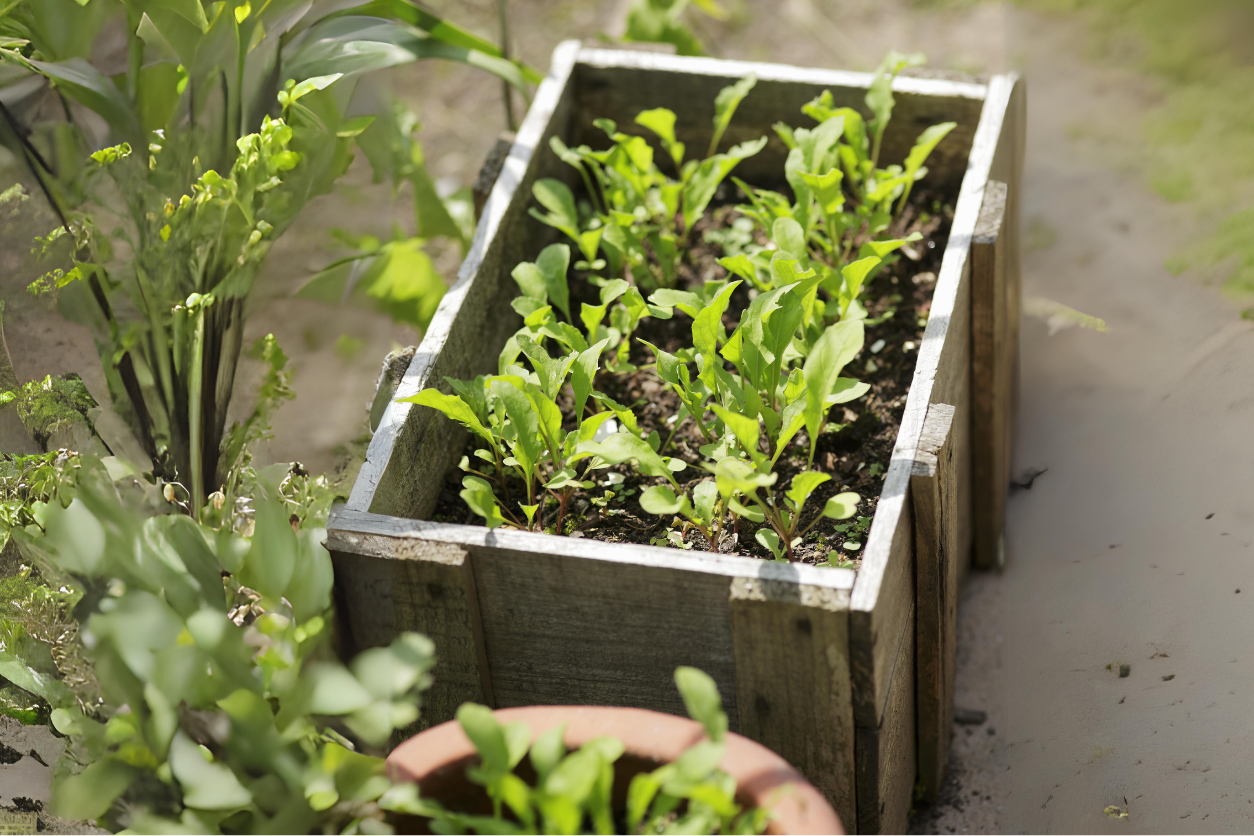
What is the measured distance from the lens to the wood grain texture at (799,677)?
1189mm

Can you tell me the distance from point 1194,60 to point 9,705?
2.65 m

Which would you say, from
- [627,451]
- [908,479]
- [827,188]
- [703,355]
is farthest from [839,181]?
[627,451]

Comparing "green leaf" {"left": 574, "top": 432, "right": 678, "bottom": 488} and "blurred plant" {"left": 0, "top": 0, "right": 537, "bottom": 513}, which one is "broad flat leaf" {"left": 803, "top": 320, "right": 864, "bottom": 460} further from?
"blurred plant" {"left": 0, "top": 0, "right": 537, "bottom": 513}

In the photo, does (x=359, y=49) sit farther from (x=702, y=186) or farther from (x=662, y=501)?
(x=662, y=501)

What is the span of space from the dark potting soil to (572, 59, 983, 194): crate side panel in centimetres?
10

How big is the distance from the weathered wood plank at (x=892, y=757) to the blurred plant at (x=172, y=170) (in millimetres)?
896

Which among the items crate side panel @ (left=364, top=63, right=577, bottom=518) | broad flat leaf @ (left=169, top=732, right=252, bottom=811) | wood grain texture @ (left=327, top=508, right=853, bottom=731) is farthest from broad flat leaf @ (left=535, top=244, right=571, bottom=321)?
broad flat leaf @ (left=169, top=732, right=252, bottom=811)

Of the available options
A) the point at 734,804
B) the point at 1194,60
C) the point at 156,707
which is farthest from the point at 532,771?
the point at 1194,60

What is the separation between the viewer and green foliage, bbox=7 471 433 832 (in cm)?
99

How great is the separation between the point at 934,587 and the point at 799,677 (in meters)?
0.27

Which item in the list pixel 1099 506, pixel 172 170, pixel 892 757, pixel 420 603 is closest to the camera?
pixel 420 603

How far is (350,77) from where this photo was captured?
176cm

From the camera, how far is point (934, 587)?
143cm

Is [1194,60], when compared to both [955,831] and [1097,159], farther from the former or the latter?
[955,831]
